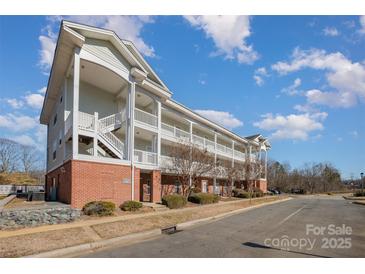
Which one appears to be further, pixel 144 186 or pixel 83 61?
pixel 144 186

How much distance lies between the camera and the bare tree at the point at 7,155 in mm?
69375

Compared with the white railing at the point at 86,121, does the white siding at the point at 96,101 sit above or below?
above

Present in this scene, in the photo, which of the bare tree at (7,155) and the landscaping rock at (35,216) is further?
the bare tree at (7,155)

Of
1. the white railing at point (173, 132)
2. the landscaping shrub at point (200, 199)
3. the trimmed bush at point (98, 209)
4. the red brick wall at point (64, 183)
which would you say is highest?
the white railing at point (173, 132)

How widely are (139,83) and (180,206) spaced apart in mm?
9268

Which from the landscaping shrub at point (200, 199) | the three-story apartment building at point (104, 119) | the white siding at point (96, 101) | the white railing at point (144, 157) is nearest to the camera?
the three-story apartment building at point (104, 119)

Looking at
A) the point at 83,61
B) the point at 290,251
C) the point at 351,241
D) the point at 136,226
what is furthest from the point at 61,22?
the point at 351,241

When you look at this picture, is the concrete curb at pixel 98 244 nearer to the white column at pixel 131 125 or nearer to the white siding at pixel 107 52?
the white column at pixel 131 125

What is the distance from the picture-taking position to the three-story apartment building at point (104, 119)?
17328 millimetres

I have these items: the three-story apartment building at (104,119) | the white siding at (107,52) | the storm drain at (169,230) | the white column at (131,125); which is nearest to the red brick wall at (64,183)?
the three-story apartment building at (104,119)

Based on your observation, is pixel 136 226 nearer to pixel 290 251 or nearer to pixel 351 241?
pixel 290 251

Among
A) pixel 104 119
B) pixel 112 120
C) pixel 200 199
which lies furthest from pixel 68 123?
pixel 200 199

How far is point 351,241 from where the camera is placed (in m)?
10.4

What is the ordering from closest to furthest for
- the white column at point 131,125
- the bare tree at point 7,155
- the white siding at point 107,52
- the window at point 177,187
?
the white siding at point 107,52, the white column at point 131,125, the window at point 177,187, the bare tree at point 7,155
